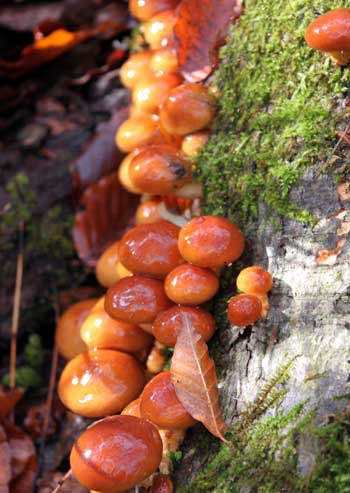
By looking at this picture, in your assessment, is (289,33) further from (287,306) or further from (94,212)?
(94,212)

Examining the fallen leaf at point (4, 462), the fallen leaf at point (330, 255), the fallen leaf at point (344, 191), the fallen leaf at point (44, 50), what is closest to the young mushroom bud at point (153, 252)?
the fallen leaf at point (330, 255)

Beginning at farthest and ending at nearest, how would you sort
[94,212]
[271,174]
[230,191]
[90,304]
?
[94,212] < [90,304] < [230,191] < [271,174]

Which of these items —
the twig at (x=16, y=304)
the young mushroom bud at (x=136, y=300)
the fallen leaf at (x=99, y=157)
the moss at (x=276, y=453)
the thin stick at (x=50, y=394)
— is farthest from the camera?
the fallen leaf at (x=99, y=157)

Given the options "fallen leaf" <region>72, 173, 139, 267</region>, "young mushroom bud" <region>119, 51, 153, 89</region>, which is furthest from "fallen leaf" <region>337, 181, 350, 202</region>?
"fallen leaf" <region>72, 173, 139, 267</region>

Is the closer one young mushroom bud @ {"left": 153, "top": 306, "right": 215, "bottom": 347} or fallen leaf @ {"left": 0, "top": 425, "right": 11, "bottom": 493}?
young mushroom bud @ {"left": 153, "top": 306, "right": 215, "bottom": 347}

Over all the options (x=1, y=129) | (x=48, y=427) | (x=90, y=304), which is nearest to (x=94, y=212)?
(x=90, y=304)

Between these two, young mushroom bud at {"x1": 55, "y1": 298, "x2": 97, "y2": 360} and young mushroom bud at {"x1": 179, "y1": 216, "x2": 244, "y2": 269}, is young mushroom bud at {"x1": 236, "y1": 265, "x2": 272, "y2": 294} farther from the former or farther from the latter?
young mushroom bud at {"x1": 55, "y1": 298, "x2": 97, "y2": 360}

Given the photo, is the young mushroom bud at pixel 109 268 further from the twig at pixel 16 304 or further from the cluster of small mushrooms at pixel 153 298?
the twig at pixel 16 304
